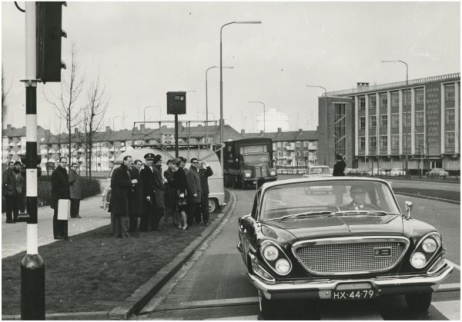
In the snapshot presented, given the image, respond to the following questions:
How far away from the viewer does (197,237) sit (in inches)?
566

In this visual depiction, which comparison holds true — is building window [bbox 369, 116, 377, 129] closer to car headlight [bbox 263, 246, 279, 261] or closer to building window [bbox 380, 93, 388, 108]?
building window [bbox 380, 93, 388, 108]

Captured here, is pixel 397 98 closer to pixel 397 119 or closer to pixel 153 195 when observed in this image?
pixel 397 119

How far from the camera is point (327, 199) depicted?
25.2 ft

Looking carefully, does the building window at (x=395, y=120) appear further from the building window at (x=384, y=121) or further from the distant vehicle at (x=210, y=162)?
the distant vehicle at (x=210, y=162)

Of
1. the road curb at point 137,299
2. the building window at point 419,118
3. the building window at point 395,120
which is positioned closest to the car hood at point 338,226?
the road curb at point 137,299

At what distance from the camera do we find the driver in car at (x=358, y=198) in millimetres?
7496

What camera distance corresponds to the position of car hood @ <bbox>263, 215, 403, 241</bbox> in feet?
20.5

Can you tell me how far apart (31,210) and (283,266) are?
2.35 meters

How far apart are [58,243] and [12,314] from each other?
6450 mm

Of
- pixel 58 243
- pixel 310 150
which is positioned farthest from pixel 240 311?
pixel 310 150

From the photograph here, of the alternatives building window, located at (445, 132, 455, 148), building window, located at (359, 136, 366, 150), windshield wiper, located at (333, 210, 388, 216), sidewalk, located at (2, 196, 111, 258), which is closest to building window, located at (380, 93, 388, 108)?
building window, located at (359, 136, 366, 150)

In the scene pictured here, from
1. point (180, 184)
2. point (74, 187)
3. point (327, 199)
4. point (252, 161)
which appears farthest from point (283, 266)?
point (252, 161)

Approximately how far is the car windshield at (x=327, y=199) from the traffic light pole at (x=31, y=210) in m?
2.73

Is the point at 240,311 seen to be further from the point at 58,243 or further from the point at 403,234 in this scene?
the point at 58,243
